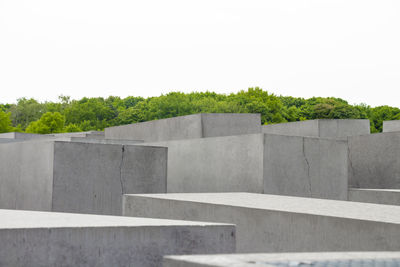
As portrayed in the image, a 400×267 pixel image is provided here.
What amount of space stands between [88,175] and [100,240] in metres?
5.08

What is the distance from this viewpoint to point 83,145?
26.5ft

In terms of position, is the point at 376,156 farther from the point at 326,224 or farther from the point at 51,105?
the point at 51,105

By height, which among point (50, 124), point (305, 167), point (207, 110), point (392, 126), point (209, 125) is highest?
point (207, 110)

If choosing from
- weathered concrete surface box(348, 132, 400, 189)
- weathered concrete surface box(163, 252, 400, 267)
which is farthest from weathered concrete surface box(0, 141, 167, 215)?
weathered concrete surface box(163, 252, 400, 267)

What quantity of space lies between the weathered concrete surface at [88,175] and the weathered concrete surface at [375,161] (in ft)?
18.6

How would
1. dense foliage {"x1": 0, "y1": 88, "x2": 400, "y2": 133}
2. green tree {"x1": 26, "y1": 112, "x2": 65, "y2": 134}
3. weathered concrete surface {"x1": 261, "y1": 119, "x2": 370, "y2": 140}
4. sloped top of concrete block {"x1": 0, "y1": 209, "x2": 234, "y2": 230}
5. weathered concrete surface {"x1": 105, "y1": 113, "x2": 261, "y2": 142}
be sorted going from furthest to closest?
dense foliage {"x1": 0, "y1": 88, "x2": 400, "y2": 133} → green tree {"x1": 26, "y1": 112, "x2": 65, "y2": 134} → weathered concrete surface {"x1": 261, "y1": 119, "x2": 370, "y2": 140} → weathered concrete surface {"x1": 105, "y1": 113, "x2": 261, "y2": 142} → sloped top of concrete block {"x1": 0, "y1": 209, "x2": 234, "y2": 230}

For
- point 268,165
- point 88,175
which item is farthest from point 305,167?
point 88,175

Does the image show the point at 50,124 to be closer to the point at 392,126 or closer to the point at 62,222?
the point at 392,126

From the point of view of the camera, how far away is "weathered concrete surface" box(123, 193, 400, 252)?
3.68 metres

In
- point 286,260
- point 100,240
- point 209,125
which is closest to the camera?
point 286,260

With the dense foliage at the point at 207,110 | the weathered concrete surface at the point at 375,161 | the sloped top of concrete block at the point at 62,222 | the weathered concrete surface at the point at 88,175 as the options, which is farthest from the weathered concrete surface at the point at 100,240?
the dense foliage at the point at 207,110

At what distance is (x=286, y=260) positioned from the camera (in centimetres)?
180

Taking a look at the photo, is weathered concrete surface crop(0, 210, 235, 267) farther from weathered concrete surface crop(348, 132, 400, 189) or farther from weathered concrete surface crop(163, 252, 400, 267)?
weathered concrete surface crop(348, 132, 400, 189)

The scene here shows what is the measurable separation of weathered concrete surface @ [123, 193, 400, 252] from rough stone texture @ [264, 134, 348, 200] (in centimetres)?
298
